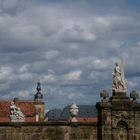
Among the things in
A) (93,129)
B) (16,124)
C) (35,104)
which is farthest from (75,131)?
(35,104)

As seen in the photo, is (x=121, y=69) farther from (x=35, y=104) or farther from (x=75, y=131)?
(x=35, y=104)

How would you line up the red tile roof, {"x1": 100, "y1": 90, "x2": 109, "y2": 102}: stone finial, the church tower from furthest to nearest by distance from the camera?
the church tower
the red tile roof
{"x1": 100, "y1": 90, "x2": 109, "y2": 102}: stone finial

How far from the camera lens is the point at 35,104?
72.2 metres

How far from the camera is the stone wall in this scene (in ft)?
94.9

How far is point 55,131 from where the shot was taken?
2902 cm

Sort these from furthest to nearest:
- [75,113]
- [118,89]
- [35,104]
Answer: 1. [35,104]
2. [75,113]
3. [118,89]

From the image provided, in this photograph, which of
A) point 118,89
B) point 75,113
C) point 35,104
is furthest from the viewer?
point 35,104

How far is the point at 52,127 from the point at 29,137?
136cm

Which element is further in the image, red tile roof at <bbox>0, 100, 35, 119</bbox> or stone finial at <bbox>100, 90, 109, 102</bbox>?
red tile roof at <bbox>0, 100, 35, 119</bbox>

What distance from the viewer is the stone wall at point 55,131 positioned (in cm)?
2892

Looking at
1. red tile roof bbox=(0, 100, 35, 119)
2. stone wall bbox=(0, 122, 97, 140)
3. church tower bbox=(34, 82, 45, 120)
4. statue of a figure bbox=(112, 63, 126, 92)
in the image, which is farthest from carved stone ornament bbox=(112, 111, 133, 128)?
church tower bbox=(34, 82, 45, 120)

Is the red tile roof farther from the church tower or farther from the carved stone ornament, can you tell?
the carved stone ornament

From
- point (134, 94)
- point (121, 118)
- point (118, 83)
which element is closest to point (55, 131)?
point (121, 118)

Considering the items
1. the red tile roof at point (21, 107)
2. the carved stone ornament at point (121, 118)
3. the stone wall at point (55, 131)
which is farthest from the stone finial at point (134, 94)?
the red tile roof at point (21, 107)
